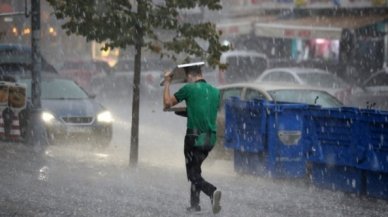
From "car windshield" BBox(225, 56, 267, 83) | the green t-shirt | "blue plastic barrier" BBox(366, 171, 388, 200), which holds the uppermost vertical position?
the green t-shirt

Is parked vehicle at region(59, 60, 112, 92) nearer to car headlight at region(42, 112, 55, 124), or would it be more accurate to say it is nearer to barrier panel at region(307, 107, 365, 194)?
car headlight at region(42, 112, 55, 124)

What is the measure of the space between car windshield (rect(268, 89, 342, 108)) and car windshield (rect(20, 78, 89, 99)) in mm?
4883

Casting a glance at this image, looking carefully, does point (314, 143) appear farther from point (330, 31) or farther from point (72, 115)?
point (330, 31)

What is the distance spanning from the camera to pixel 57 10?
14367mm

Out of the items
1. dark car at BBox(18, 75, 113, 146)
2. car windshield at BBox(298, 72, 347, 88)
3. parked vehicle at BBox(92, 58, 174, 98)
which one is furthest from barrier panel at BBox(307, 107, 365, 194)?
parked vehicle at BBox(92, 58, 174, 98)

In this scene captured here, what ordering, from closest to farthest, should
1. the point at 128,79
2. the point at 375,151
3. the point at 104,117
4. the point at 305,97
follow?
1. the point at 375,151
2. the point at 305,97
3. the point at 104,117
4. the point at 128,79

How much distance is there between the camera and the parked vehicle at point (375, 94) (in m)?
24.1

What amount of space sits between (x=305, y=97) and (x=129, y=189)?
4.39 m

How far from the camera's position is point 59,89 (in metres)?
18.3

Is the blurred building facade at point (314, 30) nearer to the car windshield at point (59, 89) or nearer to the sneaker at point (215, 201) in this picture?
the car windshield at point (59, 89)

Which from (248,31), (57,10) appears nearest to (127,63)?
(248,31)

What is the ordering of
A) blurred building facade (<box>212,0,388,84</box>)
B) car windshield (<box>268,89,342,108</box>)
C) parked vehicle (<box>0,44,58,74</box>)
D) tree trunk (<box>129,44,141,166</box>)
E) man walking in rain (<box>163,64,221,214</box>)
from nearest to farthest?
man walking in rain (<box>163,64,221,214</box>) < tree trunk (<box>129,44,141,166</box>) < car windshield (<box>268,89,342,108</box>) < parked vehicle (<box>0,44,58,74</box>) < blurred building facade (<box>212,0,388,84</box>)

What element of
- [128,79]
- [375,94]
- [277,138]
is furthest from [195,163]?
[128,79]

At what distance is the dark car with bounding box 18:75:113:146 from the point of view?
16781 mm
